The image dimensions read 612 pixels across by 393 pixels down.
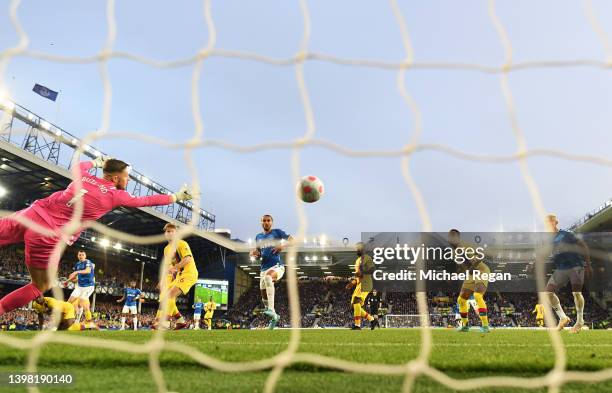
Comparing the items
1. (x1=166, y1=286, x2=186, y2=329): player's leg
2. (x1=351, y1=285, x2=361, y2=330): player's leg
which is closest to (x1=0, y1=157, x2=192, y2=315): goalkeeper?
(x1=166, y1=286, x2=186, y2=329): player's leg

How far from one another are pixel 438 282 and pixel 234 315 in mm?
17956

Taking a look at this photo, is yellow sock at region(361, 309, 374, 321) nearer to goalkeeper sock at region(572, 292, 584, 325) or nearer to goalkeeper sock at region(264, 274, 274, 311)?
goalkeeper sock at region(264, 274, 274, 311)

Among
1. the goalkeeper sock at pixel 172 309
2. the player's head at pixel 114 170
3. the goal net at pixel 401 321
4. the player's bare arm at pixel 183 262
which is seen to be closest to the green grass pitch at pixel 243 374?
the player's head at pixel 114 170

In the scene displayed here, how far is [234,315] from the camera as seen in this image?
41.1m

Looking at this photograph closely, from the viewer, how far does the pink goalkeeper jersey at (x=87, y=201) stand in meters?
4.27

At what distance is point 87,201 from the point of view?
14.5 ft

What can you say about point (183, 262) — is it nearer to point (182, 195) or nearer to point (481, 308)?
point (182, 195)

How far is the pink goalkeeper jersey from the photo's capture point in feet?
14.0

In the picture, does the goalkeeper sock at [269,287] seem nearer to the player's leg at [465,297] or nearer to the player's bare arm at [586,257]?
the player's leg at [465,297]

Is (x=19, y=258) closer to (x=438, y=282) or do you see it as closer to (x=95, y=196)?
(x=438, y=282)

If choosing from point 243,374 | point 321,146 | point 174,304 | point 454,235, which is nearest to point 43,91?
point 174,304

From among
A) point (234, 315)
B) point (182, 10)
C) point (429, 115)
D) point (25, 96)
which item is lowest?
point (234, 315)

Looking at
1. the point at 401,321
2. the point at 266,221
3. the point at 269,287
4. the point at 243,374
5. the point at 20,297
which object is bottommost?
the point at 401,321


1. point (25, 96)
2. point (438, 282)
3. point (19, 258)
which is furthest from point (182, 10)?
point (25, 96)
